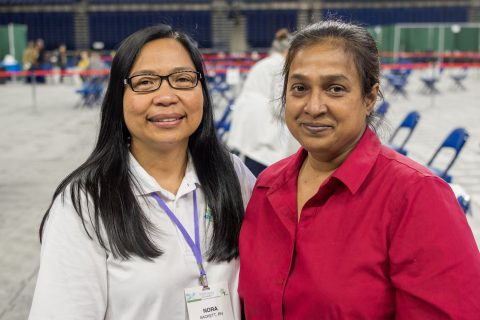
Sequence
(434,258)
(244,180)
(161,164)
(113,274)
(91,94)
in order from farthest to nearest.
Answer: (91,94) < (244,180) < (161,164) < (113,274) < (434,258)

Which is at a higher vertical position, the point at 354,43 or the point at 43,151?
the point at 354,43

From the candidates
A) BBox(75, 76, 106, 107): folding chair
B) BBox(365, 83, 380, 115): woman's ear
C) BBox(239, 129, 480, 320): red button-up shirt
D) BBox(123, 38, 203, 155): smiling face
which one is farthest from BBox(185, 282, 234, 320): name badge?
BBox(75, 76, 106, 107): folding chair

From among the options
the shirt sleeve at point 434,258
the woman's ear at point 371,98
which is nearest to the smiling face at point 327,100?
the woman's ear at point 371,98

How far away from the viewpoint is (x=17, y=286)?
4129mm

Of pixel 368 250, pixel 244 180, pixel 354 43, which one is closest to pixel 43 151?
pixel 244 180

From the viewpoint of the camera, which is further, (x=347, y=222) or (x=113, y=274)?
(x=113, y=274)

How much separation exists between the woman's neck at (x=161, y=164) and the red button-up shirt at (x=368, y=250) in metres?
0.38

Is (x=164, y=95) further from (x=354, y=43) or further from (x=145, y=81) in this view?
(x=354, y=43)

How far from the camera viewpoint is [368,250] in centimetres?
145

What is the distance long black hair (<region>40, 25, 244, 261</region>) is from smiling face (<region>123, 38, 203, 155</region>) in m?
0.03

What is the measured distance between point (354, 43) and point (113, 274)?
0.94 meters

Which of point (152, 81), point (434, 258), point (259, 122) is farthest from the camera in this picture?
point (259, 122)

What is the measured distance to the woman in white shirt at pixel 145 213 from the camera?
168 cm

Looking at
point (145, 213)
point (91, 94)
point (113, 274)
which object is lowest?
point (91, 94)
